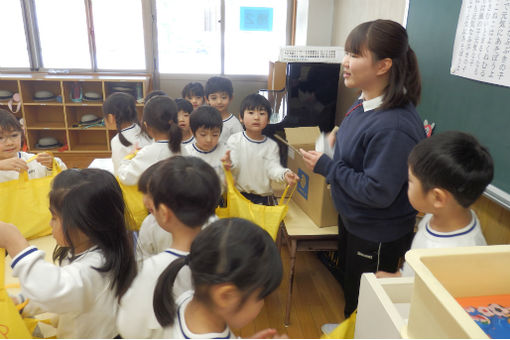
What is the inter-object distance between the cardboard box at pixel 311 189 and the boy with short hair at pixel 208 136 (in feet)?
1.29

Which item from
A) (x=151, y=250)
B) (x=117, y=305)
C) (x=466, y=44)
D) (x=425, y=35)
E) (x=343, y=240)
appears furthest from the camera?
(x=425, y=35)

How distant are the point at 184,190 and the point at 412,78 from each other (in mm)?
918

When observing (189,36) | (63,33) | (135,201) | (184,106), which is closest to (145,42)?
(189,36)

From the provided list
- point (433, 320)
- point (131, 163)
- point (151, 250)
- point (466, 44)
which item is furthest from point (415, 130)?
point (131, 163)

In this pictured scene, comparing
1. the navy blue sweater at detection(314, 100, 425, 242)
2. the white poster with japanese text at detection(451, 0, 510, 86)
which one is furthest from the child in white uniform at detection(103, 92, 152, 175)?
the white poster with japanese text at detection(451, 0, 510, 86)

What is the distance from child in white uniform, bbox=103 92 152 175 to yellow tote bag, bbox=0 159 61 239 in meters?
0.69

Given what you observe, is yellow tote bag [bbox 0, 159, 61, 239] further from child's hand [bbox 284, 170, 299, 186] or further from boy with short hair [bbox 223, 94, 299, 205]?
child's hand [bbox 284, 170, 299, 186]

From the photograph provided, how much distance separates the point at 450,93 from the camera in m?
1.78

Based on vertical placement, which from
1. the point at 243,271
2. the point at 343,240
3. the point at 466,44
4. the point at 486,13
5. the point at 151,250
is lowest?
the point at 343,240

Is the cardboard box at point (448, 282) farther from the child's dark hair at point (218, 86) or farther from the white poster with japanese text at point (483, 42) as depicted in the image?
the child's dark hair at point (218, 86)

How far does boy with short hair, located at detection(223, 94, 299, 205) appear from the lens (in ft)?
7.11

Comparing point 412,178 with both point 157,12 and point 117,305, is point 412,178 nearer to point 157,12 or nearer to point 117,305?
point 117,305

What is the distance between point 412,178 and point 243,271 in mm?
627

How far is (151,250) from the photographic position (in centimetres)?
146
